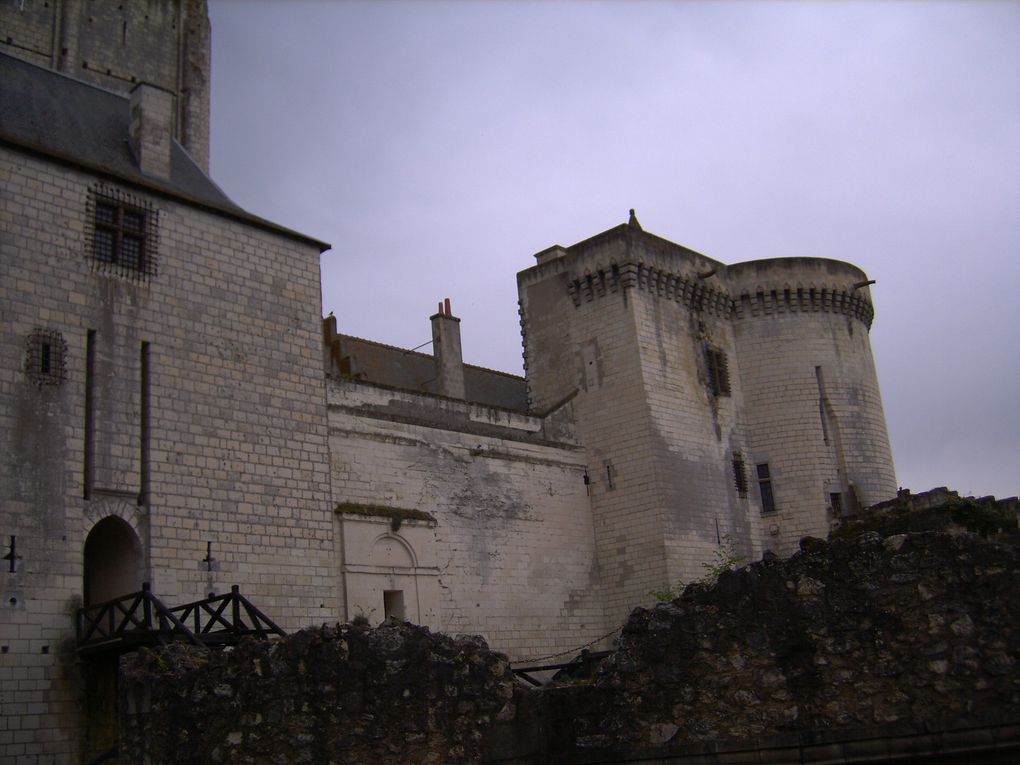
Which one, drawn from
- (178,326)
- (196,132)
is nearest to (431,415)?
(178,326)

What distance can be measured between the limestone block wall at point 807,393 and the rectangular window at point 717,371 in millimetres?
741

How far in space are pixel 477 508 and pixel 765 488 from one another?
8028 mm

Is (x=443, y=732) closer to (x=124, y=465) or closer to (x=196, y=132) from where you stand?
(x=124, y=465)

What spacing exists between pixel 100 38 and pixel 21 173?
17173 millimetres

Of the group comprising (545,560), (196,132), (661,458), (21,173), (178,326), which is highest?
(196,132)

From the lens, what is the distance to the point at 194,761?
837 cm

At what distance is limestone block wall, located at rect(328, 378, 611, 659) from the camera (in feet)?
62.3

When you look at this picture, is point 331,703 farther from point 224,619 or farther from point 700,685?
point 224,619

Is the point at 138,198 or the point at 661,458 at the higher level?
the point at 138,198

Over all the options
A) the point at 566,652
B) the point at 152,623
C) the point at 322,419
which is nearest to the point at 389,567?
the point at 322,419

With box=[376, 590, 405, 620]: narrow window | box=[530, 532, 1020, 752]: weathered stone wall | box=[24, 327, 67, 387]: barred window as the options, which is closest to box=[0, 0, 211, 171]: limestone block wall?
box=[24, 327, 67, 387]: barred window

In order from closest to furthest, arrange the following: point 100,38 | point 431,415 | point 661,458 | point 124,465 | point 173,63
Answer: point 124,465
point 431,415
point 661,458
point 100,38
point 173,63

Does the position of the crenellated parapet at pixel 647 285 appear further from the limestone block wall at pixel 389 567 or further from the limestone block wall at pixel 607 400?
the limestone block wall at pixel 389 567

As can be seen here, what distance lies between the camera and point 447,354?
24.9 m
